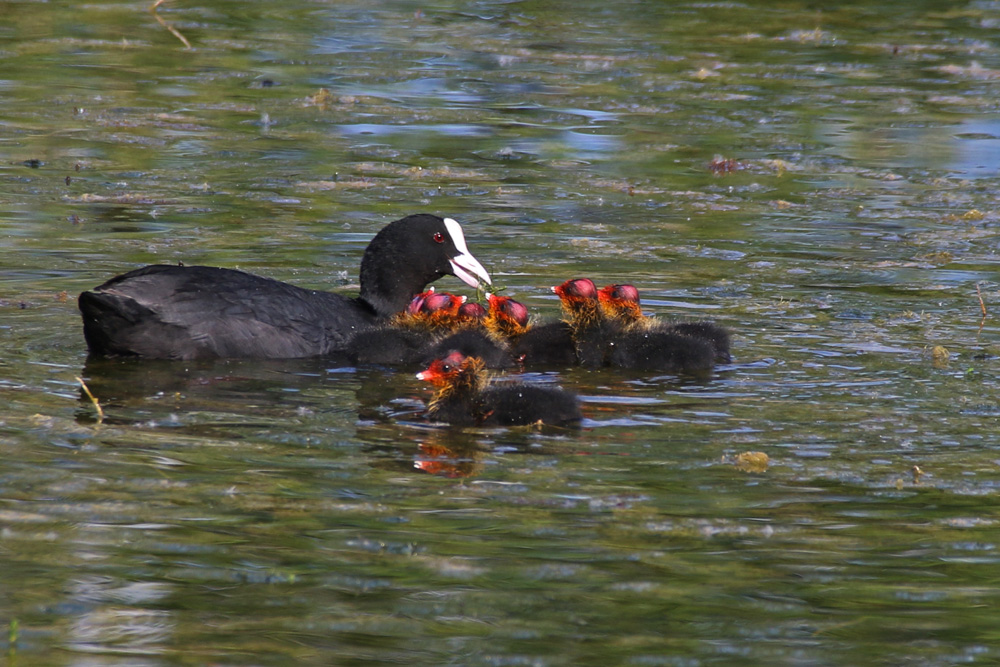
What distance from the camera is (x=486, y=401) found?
623cm

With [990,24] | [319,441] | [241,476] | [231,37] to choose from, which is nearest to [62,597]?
[241,476]

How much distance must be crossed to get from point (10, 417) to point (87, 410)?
13.0 inches

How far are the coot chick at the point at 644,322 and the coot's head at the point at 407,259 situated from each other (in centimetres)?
85

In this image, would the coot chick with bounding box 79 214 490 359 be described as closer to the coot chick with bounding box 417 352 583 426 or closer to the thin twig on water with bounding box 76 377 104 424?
the thin twig on water with bounding box 76 377 104 424

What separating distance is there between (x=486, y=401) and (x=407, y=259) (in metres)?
2.15

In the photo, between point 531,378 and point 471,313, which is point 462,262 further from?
point 531,378

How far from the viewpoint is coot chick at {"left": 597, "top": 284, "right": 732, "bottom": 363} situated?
724 cm

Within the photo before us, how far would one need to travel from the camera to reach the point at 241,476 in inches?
207

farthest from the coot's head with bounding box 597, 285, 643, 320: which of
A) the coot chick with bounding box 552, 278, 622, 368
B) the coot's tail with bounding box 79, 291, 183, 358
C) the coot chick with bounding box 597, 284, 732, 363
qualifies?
the coot's tail with bounding box 79, 291, 183, 358

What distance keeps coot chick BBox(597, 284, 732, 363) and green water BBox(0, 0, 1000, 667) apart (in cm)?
21

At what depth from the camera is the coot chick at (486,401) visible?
6141 millimetres

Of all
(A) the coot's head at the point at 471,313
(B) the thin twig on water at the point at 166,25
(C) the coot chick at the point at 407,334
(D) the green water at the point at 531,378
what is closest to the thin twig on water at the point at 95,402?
(D) the green water at the point at 531,378

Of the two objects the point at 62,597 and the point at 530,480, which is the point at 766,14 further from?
the point at 62,597

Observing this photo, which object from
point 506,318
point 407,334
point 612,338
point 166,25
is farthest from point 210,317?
point 166,25
